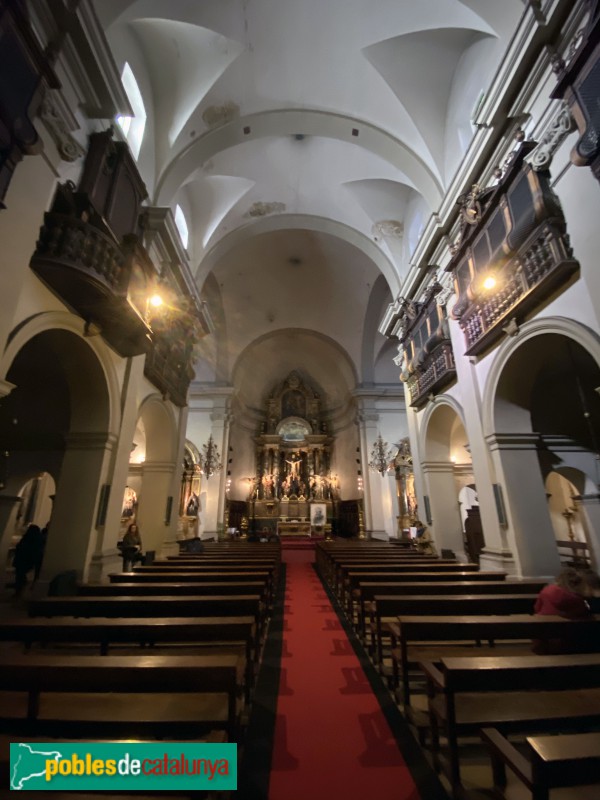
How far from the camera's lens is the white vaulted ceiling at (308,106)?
6402mm

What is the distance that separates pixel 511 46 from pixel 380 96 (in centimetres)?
338

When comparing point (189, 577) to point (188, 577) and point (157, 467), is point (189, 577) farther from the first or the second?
point (157, 467)

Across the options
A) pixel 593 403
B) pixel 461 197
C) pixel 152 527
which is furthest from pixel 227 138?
pixel 593 403

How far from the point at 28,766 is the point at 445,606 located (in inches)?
111

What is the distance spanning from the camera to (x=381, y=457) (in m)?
15.1

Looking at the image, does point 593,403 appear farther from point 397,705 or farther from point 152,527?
point 152,527

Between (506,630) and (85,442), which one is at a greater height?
(85,442)

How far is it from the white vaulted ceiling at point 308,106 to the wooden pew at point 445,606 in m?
7.76

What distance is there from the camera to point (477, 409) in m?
6.16

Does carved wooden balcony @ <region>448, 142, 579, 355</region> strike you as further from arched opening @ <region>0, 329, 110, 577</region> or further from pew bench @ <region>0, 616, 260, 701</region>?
arched opening @ <region>0, 329, 110, 577</region>

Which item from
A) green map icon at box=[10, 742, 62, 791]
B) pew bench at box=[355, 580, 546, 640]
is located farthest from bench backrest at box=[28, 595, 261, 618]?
green map icon at box=[10, 742, 62, 791]

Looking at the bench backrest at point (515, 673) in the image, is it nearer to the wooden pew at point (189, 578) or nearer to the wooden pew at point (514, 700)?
the wooden pew at point (514, 700)

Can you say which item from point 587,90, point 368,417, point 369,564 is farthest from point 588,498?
point 368,417

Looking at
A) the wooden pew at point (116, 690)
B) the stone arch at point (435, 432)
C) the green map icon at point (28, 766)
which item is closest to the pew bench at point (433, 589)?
the wooden pew at point (116, 690)
